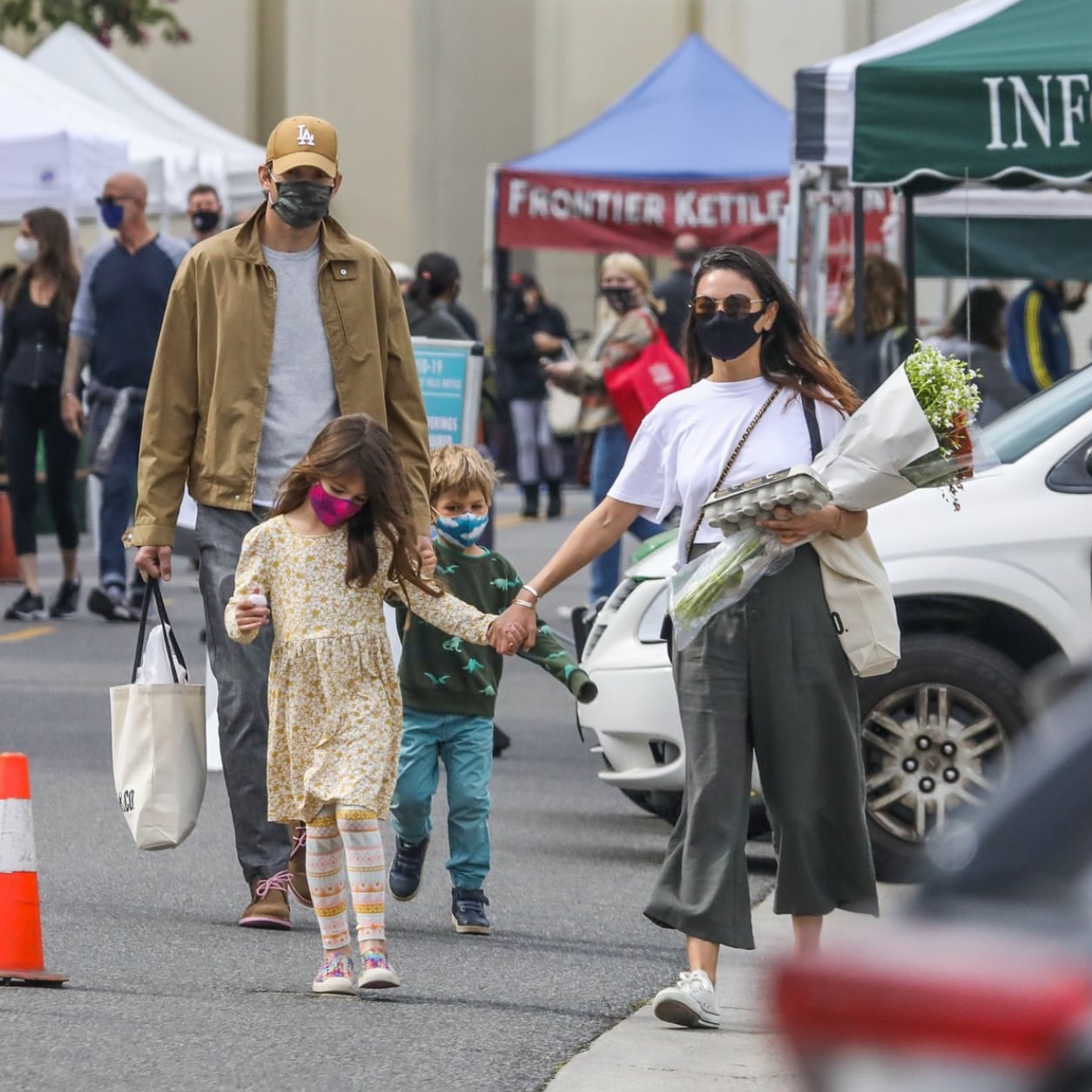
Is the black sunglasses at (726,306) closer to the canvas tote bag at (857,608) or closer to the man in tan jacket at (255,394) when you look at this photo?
the canvas tote bag at (857,608)

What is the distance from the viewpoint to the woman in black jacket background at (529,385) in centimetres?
2203

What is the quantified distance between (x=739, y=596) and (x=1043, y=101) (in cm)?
436

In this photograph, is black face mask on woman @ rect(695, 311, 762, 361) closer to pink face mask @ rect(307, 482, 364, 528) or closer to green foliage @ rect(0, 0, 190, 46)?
pink face mask @ rect(307, 482, 364, 528)

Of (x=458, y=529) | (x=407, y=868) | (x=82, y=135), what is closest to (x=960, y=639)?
(x=458, y=529)

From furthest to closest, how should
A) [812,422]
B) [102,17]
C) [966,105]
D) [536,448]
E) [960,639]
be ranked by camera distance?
1. [102,17]
2. [536,448]
3. [966,105]
4. [960,639]
5. [812,422]

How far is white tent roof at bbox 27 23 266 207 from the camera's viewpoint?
21.6 meters

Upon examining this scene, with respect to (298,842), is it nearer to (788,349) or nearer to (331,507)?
(331,507)

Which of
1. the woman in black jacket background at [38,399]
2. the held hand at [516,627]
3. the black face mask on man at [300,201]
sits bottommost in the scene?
the woman in black jacket background at [38,399]

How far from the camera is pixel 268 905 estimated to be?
630 cm

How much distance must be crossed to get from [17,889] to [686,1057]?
1.53 m

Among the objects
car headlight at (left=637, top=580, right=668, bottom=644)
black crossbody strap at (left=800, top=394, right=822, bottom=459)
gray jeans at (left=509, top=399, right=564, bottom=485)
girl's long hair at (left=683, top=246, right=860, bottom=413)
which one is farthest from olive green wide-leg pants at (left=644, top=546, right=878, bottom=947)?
gray jeans at (left=509, top=399, right=564, bottom=485)

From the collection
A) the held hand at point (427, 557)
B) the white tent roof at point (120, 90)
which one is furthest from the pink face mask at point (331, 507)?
the white tent roof at point (120, 90)

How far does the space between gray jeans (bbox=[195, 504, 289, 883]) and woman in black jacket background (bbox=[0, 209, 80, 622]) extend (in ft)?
23.8

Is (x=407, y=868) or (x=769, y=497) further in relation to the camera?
(x=407, y=868)
